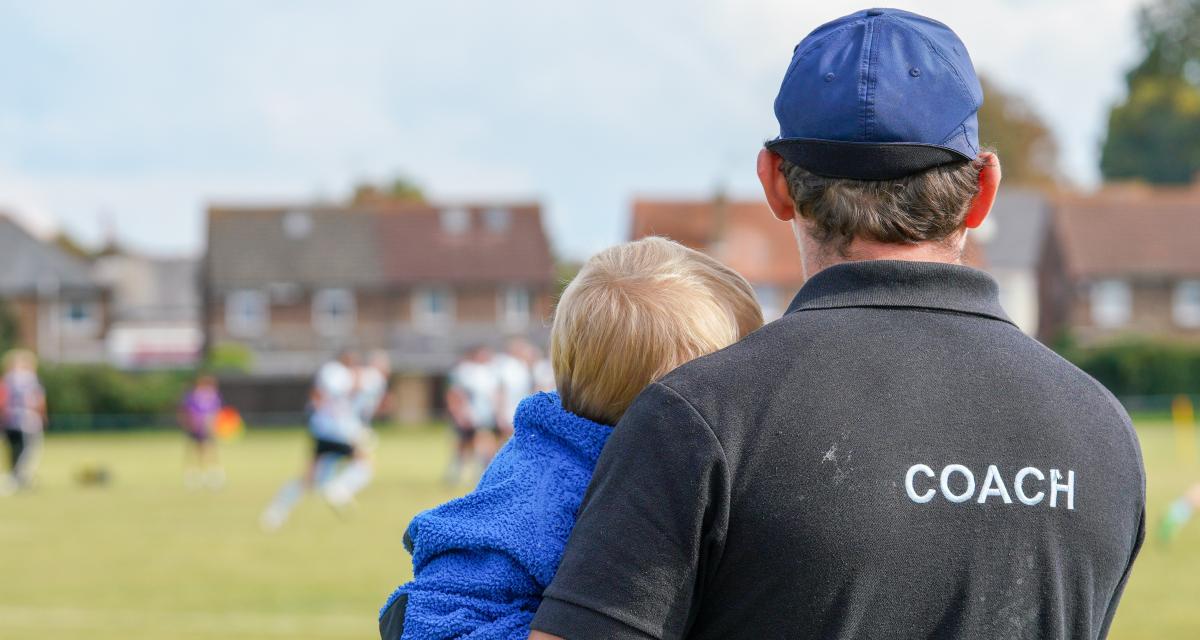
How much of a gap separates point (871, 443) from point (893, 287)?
0.81 feet

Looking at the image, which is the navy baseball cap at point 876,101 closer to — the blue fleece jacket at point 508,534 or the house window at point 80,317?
the blue fleece jacket at point 508,534

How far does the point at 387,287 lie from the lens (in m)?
58.6

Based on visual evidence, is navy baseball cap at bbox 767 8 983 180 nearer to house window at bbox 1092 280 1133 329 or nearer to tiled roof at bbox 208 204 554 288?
tiled roof at bbox 208 204 554 288

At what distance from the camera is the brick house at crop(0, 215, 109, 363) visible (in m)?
64.2

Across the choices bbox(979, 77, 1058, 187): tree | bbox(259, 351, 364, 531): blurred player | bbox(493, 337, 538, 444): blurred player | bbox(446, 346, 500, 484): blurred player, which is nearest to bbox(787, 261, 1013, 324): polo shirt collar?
bbox(259, 351, 364, 531): blurred player

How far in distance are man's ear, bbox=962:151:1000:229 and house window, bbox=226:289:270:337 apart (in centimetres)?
5827

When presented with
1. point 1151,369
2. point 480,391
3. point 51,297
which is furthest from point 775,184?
point 51,297

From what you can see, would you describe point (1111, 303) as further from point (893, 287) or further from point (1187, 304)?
point (893, 287)

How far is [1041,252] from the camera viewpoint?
6575cm

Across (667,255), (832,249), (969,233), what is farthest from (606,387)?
(969,233)

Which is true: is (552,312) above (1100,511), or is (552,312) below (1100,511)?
above

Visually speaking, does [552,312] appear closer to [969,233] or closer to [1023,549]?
[969,233]

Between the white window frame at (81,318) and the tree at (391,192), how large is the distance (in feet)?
57.4

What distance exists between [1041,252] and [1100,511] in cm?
6710
